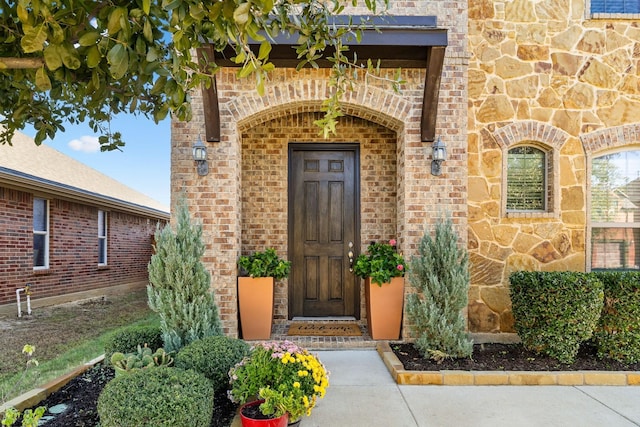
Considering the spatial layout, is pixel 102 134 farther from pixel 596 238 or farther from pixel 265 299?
pixel 596 238

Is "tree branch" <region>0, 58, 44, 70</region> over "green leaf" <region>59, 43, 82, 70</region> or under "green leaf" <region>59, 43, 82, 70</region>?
over

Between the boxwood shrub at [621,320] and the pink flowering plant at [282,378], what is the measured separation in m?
3.26

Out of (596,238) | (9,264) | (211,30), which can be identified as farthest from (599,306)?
(9,264)

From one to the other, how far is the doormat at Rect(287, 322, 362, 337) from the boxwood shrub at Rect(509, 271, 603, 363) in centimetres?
205

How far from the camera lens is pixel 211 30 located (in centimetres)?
182

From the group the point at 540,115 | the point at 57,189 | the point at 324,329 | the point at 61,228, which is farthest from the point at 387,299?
the point at 61,228

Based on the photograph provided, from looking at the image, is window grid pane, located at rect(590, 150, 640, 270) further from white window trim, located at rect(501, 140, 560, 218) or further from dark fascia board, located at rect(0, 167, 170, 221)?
dark fascia board, located at rect(0, 167, 170, 221)

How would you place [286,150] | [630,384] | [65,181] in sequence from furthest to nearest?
[65,181], [286,150], [630,384]

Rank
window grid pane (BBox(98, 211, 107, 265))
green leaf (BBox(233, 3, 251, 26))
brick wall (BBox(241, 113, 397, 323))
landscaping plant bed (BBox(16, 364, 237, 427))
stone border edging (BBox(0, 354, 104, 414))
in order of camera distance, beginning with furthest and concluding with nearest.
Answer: window grid pane (BBox(98, 211, 107, 265)), brick wall (BBox(241, 113, 397, 323)), stone border edging (BBox(0, 354, 104, 414)), landscaping plant bed (BBox(16, 364, 237, 427)), green leaf (BBox(233, 3, 251, 26))

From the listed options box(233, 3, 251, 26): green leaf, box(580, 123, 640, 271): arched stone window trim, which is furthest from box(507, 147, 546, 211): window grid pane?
box(233, 3, 251, 26): green leaf

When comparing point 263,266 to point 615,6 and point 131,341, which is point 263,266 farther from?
point 615,6

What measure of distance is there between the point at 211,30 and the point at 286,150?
4045 millimetres

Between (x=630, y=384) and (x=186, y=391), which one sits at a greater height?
(x=186, y=391)

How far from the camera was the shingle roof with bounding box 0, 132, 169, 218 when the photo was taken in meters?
7.91
